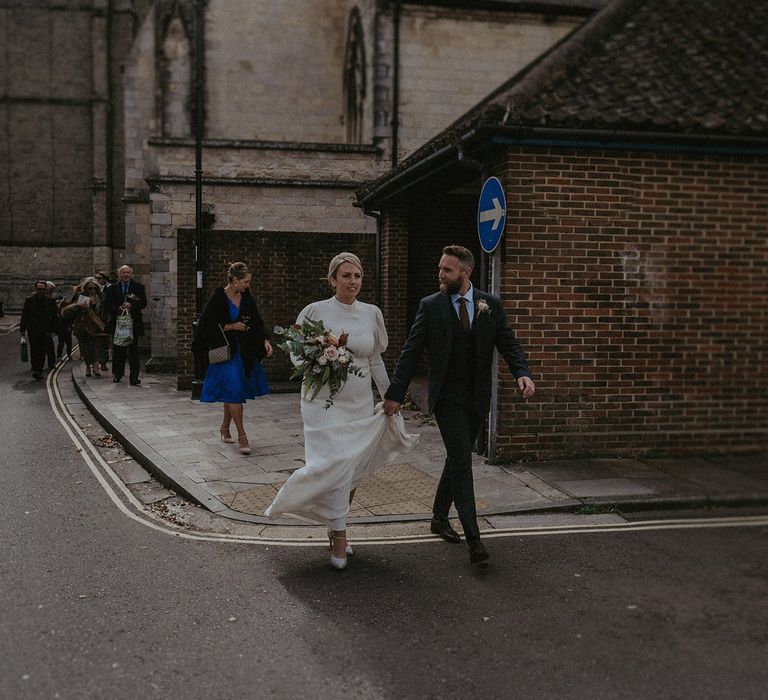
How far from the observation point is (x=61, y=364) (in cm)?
1741

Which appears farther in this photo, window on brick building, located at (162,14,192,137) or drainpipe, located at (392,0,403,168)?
window on brick building, located at (162,14,192,137)

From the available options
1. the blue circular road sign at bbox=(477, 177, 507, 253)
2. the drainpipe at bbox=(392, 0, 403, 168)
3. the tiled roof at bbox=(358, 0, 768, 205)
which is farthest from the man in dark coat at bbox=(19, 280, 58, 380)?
the blue circular road sign at bbox=(477, 177, 507, 253)

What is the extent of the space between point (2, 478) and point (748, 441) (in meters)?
7.39

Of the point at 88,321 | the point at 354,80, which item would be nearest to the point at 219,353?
the point at 88,321

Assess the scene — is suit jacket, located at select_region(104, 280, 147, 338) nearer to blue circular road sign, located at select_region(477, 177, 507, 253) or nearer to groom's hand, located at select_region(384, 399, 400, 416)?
blue circular road sign, located at select_region(477, 177, 507, 253)

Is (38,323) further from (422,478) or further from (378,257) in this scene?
(422,478)

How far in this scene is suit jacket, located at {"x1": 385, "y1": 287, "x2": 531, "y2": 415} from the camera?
16.1 feet

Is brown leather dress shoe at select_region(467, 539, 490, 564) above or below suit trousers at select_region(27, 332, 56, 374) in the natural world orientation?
below

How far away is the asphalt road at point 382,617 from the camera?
3305 millimetres

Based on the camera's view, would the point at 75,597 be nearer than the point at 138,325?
Yes

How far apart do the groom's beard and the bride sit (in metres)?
0.48

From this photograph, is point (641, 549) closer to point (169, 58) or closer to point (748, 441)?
point (748, 441)

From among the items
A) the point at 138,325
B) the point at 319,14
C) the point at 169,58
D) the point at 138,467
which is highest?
the point at 319,14

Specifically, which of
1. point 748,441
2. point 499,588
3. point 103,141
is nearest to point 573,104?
point 748,441
